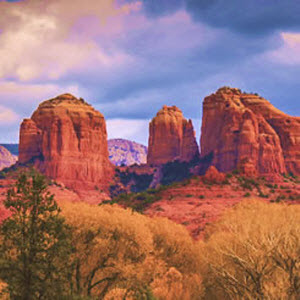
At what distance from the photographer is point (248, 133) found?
15412cm

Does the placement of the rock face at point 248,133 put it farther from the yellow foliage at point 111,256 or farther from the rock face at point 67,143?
the yellow foliage at point 111,256

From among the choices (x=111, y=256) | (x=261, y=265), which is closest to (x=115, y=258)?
(x=111, y=256)

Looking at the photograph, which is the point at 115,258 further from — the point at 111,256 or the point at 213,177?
the point at 213,177

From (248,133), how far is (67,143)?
6831 centimetres

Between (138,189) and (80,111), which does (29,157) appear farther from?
(138,189)

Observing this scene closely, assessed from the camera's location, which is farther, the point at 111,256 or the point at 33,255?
the point at 111,256

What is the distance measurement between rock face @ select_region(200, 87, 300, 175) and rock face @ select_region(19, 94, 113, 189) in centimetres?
4460

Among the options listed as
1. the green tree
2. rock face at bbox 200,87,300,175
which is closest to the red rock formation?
rock face at bbox 200,87,300,175

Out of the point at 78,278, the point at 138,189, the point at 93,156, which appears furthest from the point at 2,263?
the point at 138,189

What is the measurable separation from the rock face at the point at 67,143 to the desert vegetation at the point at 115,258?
386 ft

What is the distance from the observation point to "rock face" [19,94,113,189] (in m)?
166

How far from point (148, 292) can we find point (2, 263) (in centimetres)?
1150

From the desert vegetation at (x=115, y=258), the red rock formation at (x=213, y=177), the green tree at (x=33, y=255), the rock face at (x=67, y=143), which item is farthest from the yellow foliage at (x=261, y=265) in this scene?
the rock face at (x=67, y=143)

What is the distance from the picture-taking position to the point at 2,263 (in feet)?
83.6
